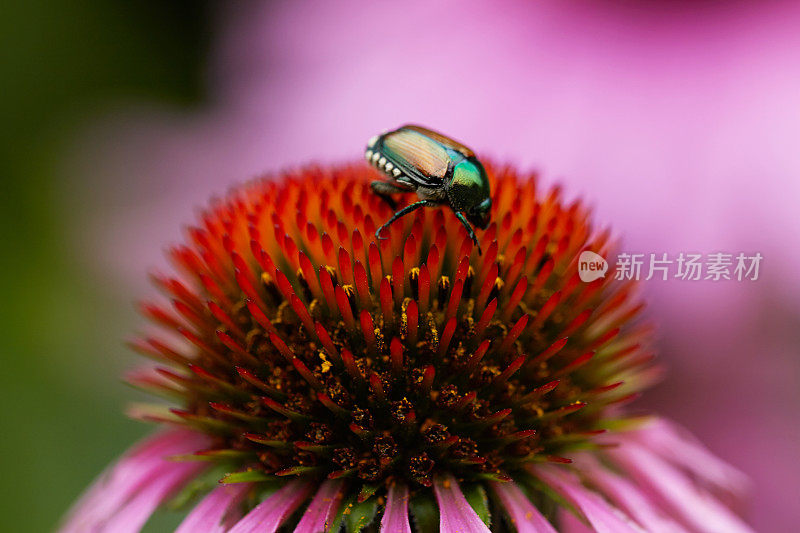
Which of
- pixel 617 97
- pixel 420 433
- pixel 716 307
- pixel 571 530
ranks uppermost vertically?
pixel 617 97

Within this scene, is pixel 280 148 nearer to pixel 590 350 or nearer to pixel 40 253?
pixel 40 253

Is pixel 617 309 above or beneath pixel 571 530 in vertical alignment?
above

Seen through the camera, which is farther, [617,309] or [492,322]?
[617,309]

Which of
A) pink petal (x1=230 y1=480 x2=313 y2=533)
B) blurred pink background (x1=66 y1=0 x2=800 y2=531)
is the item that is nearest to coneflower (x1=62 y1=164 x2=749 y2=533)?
pink petal (x1=230 y1=480 x2=313 y2=533)

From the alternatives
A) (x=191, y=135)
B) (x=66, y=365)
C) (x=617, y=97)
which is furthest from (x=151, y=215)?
(x=617, y=97)

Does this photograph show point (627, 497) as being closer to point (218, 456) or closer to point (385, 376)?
point (385, 376)

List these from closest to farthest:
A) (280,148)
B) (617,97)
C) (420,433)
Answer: (420,433) < (617,97) < (280,148)

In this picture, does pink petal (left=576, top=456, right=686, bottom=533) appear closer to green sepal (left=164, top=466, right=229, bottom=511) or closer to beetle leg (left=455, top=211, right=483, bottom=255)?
beetle leg (left=455, top=211, right=483, bottom=255)

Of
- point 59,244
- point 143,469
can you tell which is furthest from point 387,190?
point 59,244
